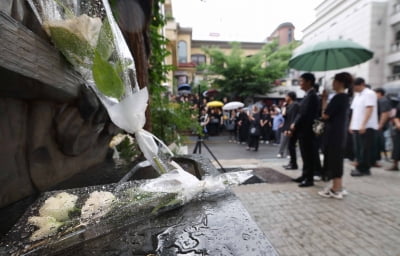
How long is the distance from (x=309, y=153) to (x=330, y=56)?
2.36 metres

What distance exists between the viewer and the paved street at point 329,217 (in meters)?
2.49

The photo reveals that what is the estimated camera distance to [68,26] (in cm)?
94

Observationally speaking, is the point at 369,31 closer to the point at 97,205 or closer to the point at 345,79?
the point at 345,79

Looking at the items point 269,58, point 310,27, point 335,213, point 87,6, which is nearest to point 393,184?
point 335,213

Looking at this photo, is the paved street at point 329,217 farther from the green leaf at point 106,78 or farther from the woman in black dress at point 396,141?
the green leaf at point 106,78

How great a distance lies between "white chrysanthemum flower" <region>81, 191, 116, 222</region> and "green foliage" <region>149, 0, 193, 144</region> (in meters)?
2.58

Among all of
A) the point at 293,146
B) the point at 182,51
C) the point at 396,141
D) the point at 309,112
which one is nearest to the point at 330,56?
the point at 309,112

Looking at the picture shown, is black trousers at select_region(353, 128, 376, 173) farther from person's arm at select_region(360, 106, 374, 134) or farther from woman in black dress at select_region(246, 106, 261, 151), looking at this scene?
woman in black dress at select_region(246, 106, 261, 151)

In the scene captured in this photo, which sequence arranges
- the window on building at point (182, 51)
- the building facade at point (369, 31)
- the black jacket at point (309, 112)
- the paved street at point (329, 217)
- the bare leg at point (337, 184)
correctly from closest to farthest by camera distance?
the paved street at point (329, 217)
the bare leg at point (337, 184)
the black jacket at point (309, 112)
the building facade at point (369, 31)
the window on building at point (182, 51)

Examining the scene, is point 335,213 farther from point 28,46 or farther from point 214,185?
point 28,46

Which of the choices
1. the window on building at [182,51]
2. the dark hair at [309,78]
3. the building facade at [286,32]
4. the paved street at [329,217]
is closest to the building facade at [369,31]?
the building facade at [286,32]

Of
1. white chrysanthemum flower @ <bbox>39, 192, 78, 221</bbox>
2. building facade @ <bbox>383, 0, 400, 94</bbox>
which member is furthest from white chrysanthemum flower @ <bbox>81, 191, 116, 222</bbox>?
building facade @ <bbox>383, 0, 400, 94</bbox>

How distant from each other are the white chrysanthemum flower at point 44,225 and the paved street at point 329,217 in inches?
89.3

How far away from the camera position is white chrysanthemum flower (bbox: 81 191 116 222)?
88 centimetres
